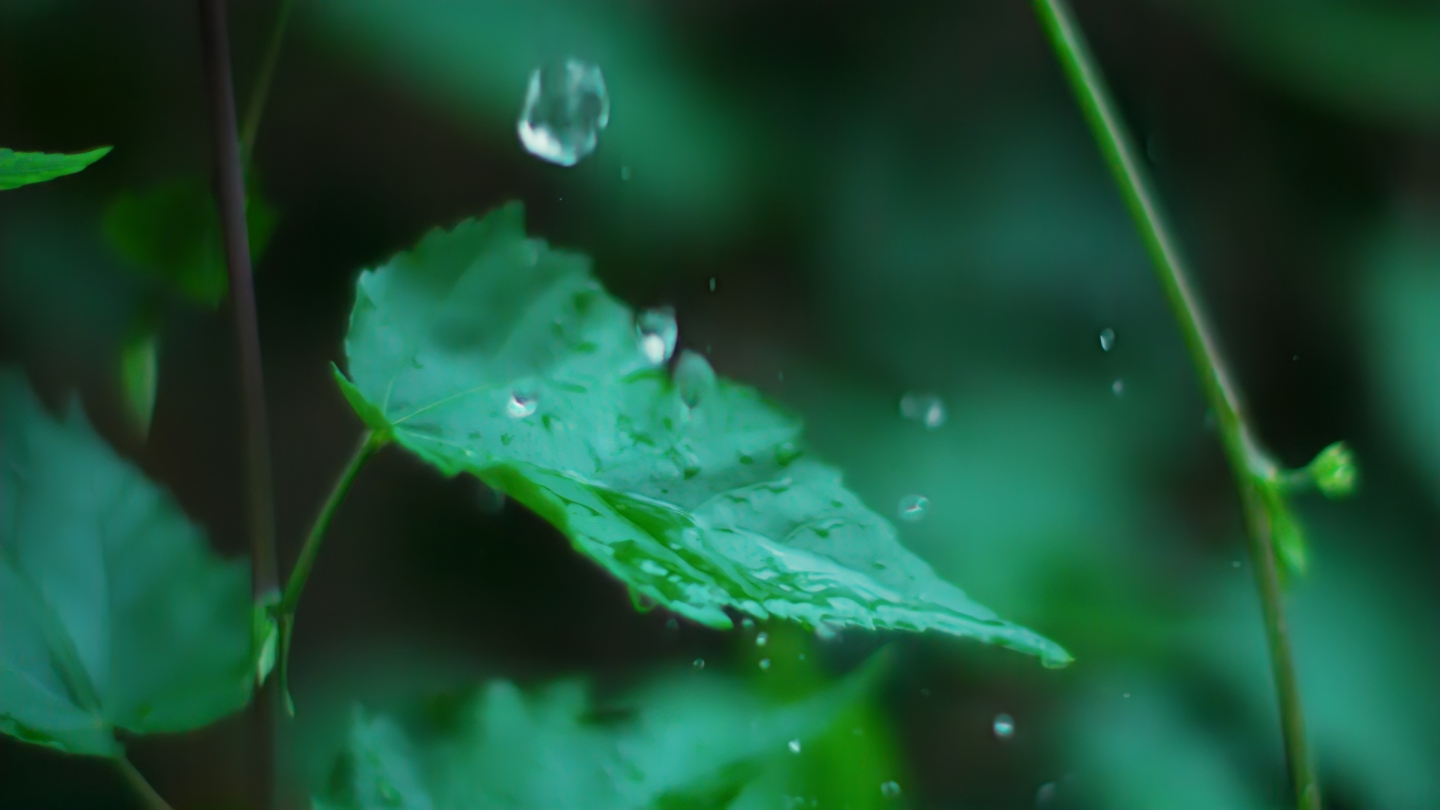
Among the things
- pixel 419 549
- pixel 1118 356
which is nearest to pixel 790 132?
pixel 1118 356

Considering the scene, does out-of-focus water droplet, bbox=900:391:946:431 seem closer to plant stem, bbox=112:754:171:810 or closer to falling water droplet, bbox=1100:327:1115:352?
falling water droplet, bbox=1100:327:1115:352

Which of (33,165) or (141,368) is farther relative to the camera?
(141,368)

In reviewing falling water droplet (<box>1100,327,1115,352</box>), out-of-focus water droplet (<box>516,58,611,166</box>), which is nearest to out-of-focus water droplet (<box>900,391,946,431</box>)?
falling water droplet (<box>1100,327,1115,352</box>)

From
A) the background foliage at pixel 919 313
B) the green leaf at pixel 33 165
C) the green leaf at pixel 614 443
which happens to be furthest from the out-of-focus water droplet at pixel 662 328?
the green leaf at pixel 33 165

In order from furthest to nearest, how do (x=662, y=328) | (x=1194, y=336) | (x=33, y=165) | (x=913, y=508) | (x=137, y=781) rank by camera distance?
(x=913, y=508) < (x=662, y=328) < (x=1194, y=336) < (x=137, y=781) < (x=33, y=165)

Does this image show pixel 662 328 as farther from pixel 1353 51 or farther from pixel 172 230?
pixel 1353 51

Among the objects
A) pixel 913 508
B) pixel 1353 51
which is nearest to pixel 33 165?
pixel 913 508

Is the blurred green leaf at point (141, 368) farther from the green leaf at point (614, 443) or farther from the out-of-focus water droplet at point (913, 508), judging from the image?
the out-of-focus water droplet at point (913, 508)
